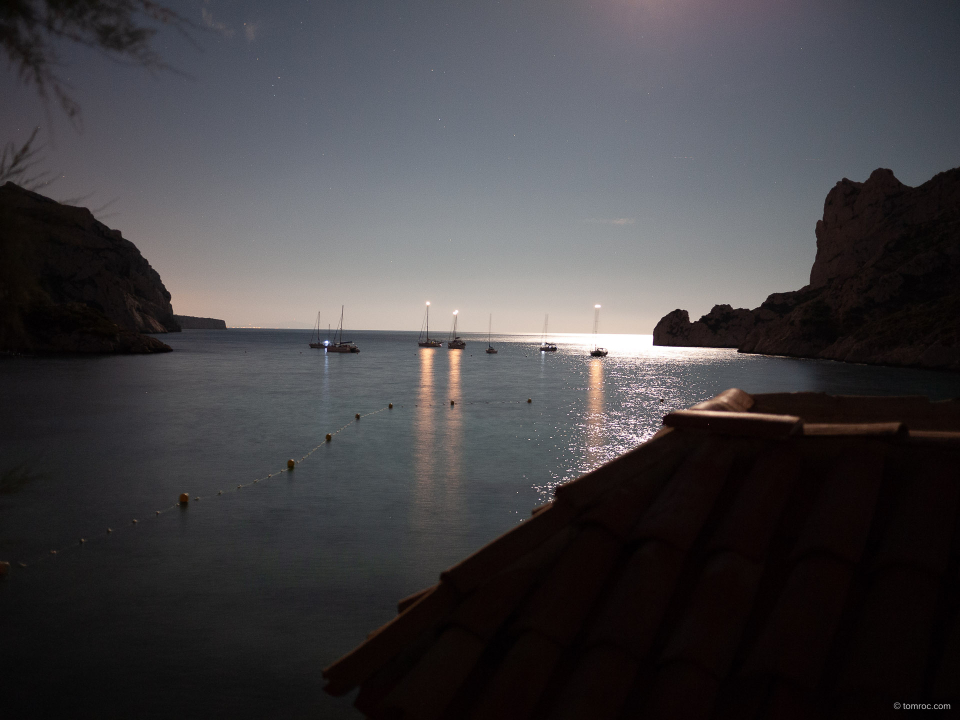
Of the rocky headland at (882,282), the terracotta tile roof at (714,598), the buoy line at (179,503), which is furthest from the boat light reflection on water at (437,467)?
the rocky headland at (882,282)

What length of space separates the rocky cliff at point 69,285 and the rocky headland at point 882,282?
8695 cm

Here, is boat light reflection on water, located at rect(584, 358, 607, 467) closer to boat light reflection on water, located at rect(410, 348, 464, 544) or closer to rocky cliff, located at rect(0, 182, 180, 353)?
boat light reflection on water, located at rect(410, 348, 464, 544)

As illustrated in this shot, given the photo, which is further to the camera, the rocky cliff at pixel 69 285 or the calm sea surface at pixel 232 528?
the calm sea surface at pixel 232 528

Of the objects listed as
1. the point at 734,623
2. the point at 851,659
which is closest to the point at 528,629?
the point at 734,623

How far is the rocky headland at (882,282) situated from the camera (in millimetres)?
77125

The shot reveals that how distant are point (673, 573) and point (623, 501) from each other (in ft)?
1.65

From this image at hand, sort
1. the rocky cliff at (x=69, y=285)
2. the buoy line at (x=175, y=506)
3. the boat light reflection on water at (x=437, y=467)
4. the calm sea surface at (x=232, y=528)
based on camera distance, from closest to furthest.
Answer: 1. the rocky cliff at (x=69, y=285)
2. the calm sea surface at (x=232, y=528)
3. the buoy line at (x=175, y=506)
4. the boat light reflection on water at (x=437, y=467)

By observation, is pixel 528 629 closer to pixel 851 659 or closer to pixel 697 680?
pixel 697 680

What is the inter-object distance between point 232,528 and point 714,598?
1335 cm

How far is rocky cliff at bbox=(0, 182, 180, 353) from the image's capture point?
3.49 m

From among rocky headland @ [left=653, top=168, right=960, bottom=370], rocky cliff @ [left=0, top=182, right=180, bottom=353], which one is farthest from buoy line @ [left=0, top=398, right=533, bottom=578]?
rocky headland @ [left=653, top=168, right=960, bottom=370]

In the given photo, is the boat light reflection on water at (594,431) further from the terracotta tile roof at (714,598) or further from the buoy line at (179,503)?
the terracotta tile roof at (714,598)

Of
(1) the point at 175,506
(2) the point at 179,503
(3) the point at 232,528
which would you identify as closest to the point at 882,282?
(3) the point at 232,528

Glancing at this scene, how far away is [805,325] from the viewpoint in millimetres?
110812
